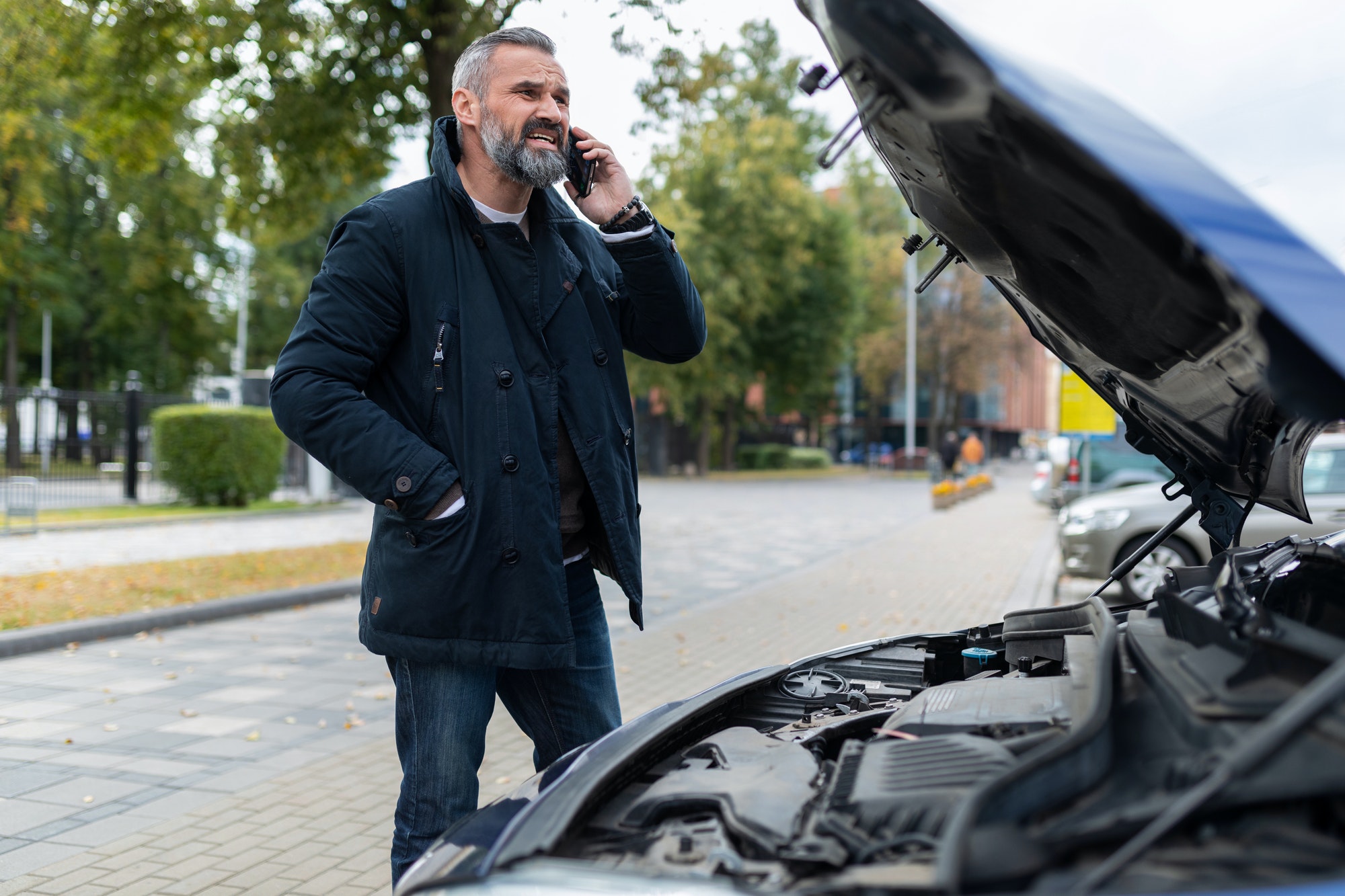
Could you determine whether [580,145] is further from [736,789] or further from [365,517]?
[365,517]

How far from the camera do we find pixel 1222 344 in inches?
70.8

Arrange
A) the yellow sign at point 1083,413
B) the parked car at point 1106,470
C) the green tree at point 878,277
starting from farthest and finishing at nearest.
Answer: the green tree at point 878,277, the parked car at point 1106,470, the yellow sign at point 1083,413

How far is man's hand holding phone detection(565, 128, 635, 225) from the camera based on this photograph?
8.66ft

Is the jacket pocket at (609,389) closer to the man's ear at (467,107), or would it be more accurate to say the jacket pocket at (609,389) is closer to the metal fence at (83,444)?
the man's ear at (467,107)

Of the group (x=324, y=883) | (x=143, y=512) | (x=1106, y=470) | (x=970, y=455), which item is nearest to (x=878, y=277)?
(x=970, y=455)

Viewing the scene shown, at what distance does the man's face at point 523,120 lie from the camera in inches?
97.6

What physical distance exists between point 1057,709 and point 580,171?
167cm

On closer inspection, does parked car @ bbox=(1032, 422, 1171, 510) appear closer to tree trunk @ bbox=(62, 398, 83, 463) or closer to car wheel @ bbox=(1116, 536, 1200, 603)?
car wheel @ bbox=(1116, 536, 1200, 603)

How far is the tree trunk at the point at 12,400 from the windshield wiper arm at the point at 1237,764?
66.9 ft

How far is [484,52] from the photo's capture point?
253cm

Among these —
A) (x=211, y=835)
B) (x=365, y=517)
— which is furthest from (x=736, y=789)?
(x=365, y=517)

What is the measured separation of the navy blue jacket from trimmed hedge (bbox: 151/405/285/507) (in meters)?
17.9

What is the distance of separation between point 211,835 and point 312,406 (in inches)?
99.5

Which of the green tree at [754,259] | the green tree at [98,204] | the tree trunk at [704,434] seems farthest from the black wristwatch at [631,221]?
the tree trunk at [704,434]
